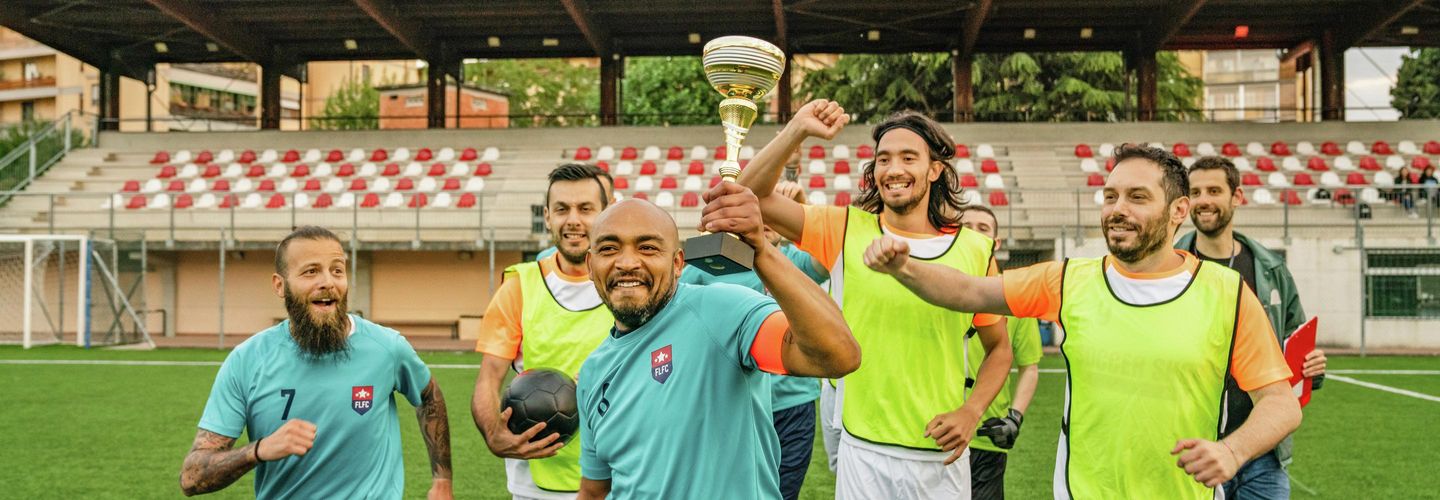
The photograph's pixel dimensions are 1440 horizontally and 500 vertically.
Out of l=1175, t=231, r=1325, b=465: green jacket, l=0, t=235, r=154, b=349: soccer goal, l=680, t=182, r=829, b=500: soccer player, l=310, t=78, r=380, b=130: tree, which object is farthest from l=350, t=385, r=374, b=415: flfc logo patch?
l=310, t=78, r=380, b=130: tree

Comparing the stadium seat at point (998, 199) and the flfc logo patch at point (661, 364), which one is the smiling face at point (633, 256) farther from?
the stadium seat at point (998, 199)

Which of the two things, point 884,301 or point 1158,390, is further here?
point 884,301

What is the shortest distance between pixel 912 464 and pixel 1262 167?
2234 centimetres

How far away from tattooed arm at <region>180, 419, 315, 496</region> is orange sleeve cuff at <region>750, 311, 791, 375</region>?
151cm

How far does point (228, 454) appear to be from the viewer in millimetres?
3248

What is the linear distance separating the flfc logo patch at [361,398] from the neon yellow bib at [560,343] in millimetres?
583

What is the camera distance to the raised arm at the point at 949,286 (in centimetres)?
315

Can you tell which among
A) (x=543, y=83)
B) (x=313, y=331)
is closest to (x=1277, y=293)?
(x=313, y=331)

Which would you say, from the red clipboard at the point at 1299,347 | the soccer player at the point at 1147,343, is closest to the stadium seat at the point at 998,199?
the red clipboard at the point at 1299,347

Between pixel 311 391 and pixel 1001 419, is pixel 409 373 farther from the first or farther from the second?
pixel 1001 419

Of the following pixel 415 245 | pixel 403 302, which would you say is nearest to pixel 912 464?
pixel 415 245

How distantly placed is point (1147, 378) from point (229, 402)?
9.58ft

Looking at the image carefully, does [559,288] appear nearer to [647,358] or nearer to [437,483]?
[437,483]

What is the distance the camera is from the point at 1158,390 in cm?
304
